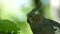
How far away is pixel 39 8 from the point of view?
0.87 m

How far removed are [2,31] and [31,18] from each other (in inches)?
7.9

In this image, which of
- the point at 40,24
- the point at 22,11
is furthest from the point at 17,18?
the point at 40,24

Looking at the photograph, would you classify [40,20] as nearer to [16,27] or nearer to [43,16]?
[43,16]

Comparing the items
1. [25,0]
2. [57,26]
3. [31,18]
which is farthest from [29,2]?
[57,26]

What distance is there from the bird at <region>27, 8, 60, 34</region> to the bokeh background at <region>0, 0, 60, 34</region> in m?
0.04

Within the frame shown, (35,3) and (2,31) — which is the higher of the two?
(35,3)

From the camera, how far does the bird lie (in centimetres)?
84

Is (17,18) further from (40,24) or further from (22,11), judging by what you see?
(40,24)

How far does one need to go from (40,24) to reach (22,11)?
0.15m

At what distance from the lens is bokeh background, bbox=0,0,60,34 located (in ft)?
2.89

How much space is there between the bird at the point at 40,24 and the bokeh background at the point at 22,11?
0.04 metres

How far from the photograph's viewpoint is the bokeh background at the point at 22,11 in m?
0.88

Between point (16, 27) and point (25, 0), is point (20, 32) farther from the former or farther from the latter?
point (25, 0)

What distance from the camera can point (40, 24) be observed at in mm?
845
